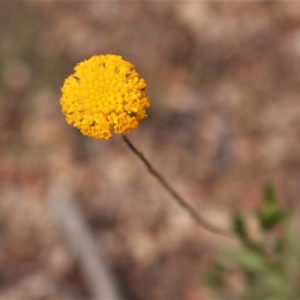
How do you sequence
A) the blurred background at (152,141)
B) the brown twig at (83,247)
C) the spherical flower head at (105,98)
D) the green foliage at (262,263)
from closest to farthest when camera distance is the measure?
the spherical flower head at (105,98) → the green foliage at (262,263) → the brown twig at (83,247) → the blurred background at (152,141)

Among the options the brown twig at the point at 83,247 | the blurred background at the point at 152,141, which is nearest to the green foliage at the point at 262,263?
the blurred background at the point at 152,141

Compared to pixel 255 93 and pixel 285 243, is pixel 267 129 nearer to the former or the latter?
pixel 255 93

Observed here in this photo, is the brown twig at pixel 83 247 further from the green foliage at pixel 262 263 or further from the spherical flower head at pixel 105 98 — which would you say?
the spherical flower head at pixel 105 98

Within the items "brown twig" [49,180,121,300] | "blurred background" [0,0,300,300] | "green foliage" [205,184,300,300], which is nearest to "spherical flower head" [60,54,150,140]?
"green foliage" [205,184,300,300]

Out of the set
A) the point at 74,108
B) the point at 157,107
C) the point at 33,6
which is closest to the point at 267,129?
the point at 157,107

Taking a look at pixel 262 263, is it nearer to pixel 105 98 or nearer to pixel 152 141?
pixel 105 98

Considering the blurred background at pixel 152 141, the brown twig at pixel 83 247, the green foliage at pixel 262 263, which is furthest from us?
the blurred background at pixel 152 141

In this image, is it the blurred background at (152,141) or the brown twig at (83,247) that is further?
the blurred background at (152,141)
